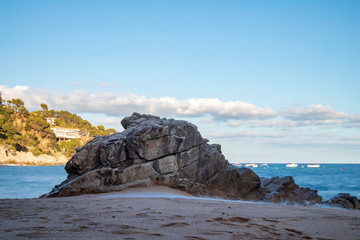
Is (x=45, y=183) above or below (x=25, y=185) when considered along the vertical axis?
below

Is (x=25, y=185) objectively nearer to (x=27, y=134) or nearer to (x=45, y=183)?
(x=45, y=183)

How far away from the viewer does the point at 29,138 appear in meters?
107

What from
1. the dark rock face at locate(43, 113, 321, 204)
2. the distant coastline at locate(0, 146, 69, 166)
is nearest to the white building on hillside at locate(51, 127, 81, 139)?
the distant coastline at locate(0, 146, 69, 166)

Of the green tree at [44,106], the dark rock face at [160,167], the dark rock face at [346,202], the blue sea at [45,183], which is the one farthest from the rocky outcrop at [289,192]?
the green tree at [44,106]

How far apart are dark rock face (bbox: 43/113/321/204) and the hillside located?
294ft

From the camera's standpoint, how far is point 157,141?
14820mm

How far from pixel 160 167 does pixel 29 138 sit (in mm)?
105304

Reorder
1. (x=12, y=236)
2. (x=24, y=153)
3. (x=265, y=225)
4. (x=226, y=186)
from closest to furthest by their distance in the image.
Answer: (x=12, y=236)
(x=265, y=225)
(x=226, y=186)
(x=24, y=153)

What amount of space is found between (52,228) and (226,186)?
11074mm

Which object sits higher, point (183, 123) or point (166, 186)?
point (183, 123)

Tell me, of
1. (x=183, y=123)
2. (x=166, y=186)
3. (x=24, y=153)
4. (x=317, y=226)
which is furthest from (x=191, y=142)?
(x=24, y=153)

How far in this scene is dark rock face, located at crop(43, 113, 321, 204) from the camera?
1406 centimetres

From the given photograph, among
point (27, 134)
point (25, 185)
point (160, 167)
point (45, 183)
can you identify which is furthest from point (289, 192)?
point (27, 134)

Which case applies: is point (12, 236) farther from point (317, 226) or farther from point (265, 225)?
point (317, 226)
